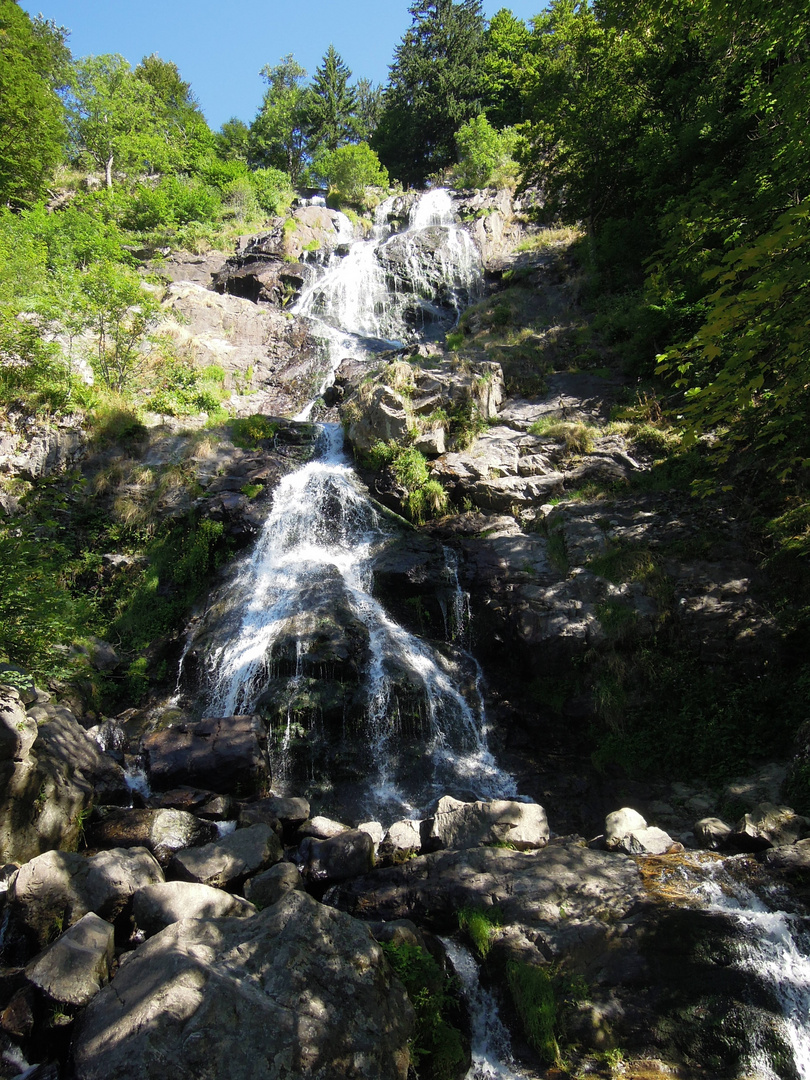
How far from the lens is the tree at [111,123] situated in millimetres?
29266

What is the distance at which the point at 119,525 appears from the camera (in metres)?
12.7

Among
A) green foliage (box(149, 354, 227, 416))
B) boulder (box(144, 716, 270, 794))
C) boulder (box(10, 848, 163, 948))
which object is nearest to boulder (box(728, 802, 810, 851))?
boulder (box(10, 848, 163, 948))

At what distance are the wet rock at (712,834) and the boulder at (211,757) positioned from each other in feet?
18.1

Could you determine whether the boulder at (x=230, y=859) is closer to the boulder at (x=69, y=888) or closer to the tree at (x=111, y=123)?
the boulder at (x=69, y=888)

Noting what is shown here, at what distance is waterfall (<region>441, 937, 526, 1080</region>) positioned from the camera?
3.92 metres

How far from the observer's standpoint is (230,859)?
18.5 feet

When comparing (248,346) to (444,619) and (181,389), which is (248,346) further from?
(444,619)

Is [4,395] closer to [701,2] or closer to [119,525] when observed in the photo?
[119,525]

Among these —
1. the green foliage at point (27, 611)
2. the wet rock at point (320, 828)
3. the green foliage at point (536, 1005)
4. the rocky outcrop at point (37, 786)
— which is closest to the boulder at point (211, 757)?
the rocky outcrop at point (37, 786)

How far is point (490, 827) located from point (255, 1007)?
3.47 meters

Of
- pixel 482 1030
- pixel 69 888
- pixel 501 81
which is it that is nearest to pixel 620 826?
pixel 482 1030

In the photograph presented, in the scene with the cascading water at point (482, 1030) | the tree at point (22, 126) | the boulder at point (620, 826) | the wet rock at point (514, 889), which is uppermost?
the tree at point (22, 126)

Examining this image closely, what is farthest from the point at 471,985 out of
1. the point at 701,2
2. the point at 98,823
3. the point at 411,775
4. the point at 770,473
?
the point at 701,2

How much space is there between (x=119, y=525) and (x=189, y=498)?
64.4 inches
